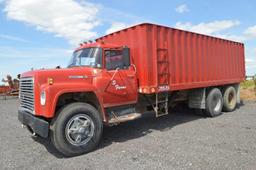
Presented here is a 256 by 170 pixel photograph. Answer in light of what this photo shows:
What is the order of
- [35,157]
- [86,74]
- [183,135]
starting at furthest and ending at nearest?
[183,135]
[86,74]
[35,157]

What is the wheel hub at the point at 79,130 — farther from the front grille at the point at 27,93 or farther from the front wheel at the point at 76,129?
the front grille at the point at 27,93

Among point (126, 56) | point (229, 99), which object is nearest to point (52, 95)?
point (126, 56)

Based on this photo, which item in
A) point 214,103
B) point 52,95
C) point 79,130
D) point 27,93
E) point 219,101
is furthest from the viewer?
point 219,101

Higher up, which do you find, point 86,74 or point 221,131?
point 86,74

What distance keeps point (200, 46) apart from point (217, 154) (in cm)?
498

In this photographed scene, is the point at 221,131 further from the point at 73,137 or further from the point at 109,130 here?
the point at 73,137

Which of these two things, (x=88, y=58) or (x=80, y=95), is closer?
(x=80, y=95)

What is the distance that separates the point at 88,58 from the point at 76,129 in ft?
6.37

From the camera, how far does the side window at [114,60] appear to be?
6776 mm

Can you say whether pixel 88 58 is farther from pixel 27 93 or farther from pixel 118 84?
pixel 27 93

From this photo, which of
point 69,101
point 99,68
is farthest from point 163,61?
point 69,101

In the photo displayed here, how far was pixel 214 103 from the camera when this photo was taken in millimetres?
10422

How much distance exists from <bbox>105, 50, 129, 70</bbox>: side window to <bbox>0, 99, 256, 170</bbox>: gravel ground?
1.94 m

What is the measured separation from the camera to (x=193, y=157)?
5438 millimetres
